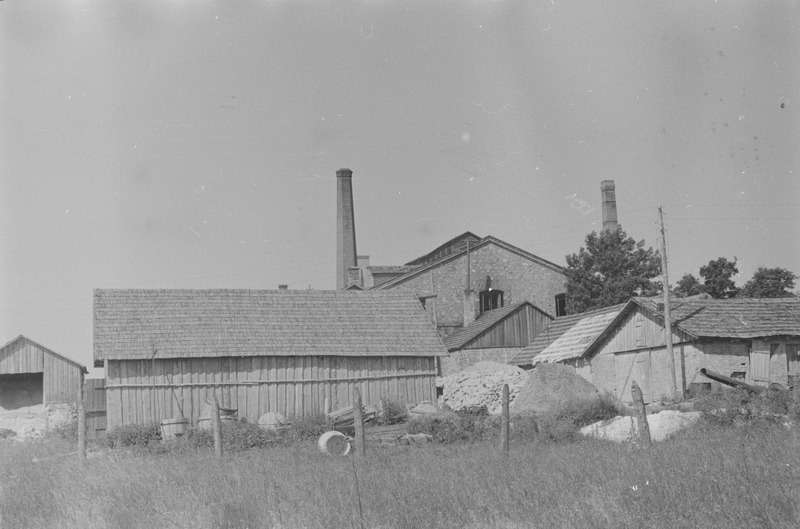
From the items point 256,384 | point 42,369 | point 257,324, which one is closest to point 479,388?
point 256,384

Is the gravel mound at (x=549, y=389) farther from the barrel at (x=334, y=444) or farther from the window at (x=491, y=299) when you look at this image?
the window at (x=491, y=299)

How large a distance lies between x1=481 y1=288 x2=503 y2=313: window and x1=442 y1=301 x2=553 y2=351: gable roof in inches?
164

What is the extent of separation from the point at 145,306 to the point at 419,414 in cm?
987

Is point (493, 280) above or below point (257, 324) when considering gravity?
above

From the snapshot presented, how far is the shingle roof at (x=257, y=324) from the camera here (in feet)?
97.5

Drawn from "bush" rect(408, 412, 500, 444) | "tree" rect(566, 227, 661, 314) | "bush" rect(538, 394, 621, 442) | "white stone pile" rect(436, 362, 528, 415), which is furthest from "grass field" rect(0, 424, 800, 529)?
"tree" rect(566, 227, 661, 314)

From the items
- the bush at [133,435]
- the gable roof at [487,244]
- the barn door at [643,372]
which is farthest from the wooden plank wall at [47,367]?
the barn door at [643,372]

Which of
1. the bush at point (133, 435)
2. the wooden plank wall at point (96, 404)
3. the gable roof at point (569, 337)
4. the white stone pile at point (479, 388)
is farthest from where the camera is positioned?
the gable roof at point (569, 337)

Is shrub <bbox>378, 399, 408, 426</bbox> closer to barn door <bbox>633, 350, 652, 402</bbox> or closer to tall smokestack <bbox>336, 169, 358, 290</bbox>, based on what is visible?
barn door <bbox>633, 350, 652, 402</bbox>

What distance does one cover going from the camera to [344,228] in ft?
184

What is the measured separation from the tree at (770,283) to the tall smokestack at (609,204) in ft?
25.1

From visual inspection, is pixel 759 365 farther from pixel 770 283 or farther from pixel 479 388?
pixel 770 283

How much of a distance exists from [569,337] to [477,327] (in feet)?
27.8

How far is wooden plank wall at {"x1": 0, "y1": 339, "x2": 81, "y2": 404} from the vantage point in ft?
130
